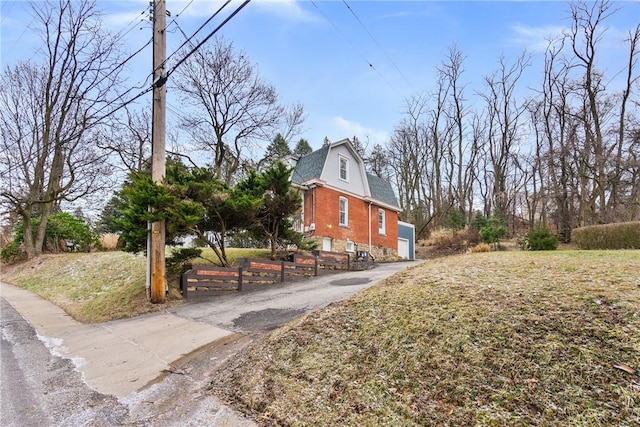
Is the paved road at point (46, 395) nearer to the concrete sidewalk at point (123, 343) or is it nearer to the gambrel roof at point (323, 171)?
the concrete sidewalk at point (123, 343)

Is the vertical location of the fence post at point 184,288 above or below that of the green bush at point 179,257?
below

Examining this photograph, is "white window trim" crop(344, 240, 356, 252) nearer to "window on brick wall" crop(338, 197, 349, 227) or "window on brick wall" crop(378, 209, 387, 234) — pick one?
"window on brick wall" crop(338, 197, 349, 227)

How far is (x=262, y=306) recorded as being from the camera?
7109 millimetres

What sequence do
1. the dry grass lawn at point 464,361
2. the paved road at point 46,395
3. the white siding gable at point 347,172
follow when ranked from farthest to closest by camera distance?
the white siding gable at point 347,172 → the paved road at point 46,395 → the dry grass lawn at point 464,361

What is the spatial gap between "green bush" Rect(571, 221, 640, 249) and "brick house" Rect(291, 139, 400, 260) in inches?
393

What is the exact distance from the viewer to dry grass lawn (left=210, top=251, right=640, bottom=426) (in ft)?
7.64

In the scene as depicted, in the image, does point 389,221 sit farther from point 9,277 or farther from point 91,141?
point 9,277

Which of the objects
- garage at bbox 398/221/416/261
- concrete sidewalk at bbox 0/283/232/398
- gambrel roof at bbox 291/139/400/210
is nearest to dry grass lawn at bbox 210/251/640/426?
concrete sidewalk at bbox 0/283/232/398

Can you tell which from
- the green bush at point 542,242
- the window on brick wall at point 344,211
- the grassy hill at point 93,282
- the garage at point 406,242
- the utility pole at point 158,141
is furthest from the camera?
the garage at point 406,242

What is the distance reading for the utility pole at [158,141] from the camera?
7.69 meters

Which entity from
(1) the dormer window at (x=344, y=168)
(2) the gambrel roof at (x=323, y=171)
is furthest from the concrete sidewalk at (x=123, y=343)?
(1) the dormer window at (x=344, y=168)

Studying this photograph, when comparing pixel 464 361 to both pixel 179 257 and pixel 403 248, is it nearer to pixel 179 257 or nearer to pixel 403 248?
pixel 179 257

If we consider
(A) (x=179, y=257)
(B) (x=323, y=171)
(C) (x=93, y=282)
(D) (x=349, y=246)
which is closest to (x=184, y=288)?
(A) (x=179, y=257)

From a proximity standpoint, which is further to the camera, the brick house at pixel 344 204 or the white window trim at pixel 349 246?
the white window trim at pixel 349 246
